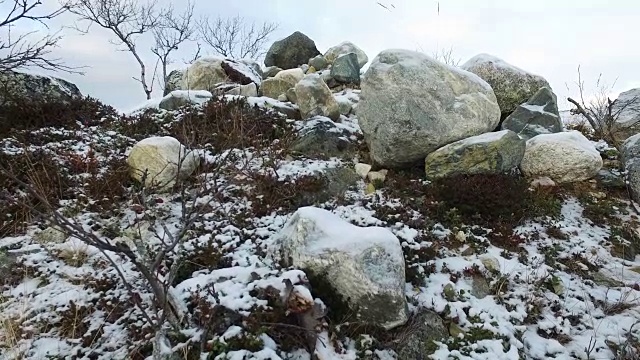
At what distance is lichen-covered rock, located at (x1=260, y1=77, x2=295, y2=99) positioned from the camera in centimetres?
1136

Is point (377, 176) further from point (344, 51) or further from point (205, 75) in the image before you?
point (344, 51)

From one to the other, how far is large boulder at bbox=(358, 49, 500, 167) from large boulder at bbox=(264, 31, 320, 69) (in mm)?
9226

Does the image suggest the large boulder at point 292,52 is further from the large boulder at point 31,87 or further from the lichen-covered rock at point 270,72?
the large boulder at point 31,87

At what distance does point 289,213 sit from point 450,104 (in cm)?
360

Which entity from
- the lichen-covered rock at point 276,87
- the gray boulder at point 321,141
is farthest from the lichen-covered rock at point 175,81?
the gray boulder at point 321,141

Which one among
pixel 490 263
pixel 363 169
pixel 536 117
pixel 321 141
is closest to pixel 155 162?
pixel 321 141

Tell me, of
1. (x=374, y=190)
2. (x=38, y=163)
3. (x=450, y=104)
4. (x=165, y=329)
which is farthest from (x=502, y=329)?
(x=38, y=163)

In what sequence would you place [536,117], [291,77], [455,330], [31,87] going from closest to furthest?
[455,330], [536,117], [31,87], [291,77]

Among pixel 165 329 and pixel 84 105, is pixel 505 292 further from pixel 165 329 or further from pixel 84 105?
pixel 84 105

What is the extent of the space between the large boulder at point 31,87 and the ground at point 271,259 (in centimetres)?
99

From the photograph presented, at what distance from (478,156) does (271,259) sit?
400cm

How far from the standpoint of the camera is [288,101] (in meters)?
10.6

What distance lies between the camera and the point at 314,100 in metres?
9.18

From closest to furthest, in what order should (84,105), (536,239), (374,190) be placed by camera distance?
(536,239), (374,190), (84,105)
